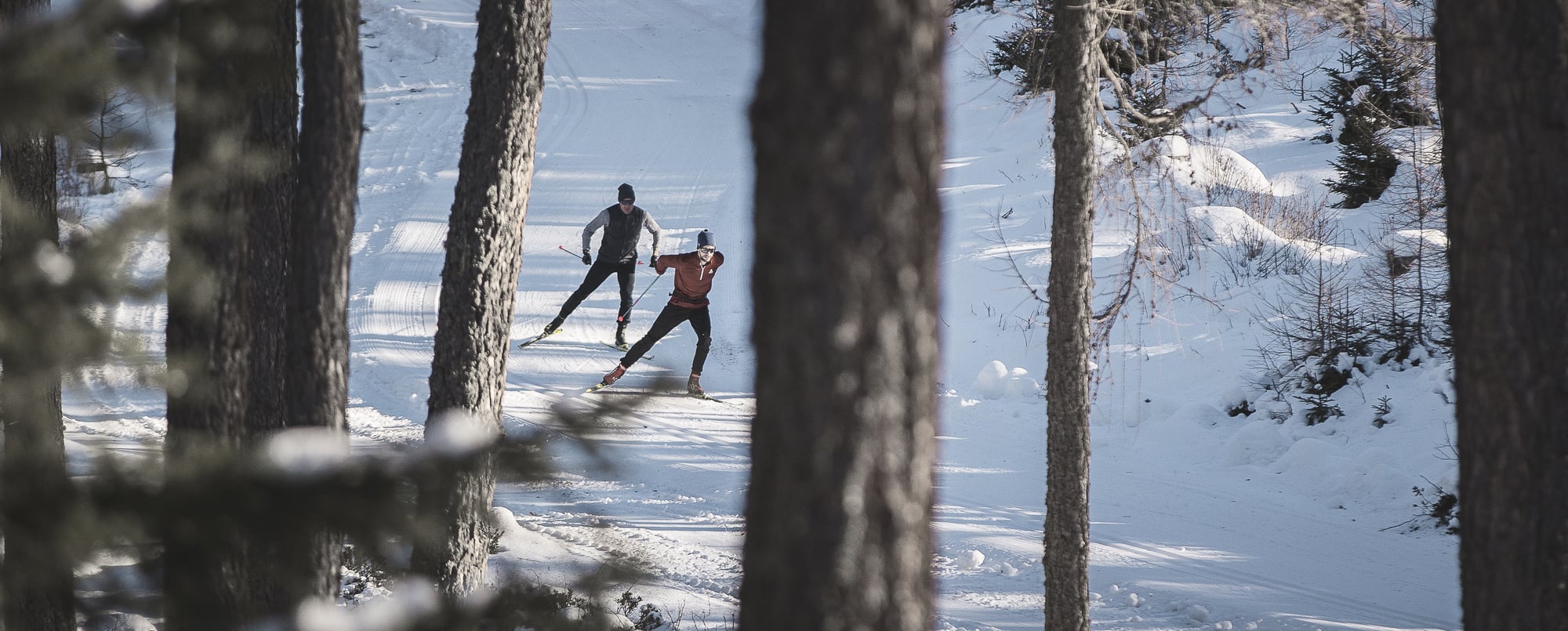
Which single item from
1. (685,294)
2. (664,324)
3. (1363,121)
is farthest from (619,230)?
(1363,121)

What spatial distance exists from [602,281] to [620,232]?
2.23ft

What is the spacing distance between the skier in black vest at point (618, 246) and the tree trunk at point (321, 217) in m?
7.36

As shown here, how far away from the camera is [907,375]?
1655mm

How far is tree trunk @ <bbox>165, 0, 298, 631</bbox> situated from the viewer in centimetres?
170

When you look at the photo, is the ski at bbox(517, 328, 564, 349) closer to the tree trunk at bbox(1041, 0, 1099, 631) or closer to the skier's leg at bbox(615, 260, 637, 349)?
the skier's leg at bbox(615, 260, 637, 349)

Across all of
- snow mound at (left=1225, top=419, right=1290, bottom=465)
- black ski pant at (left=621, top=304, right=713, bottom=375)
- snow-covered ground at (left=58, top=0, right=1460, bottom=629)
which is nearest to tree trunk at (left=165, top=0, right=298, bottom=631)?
snow-covered ground at (left=58, top=0, right=1460, bottom=629)

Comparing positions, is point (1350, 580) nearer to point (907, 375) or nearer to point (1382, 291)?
point (1382, 291)

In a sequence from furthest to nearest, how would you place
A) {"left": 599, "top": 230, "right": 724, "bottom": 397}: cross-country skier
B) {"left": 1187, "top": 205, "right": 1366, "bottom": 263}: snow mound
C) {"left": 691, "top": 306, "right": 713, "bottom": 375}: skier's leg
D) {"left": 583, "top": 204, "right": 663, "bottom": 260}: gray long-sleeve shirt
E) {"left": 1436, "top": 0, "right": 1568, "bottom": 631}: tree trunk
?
1. {"left": 1187, "top": 205, "right": 1366, "bottom": 263}: snow mound
2. {"left": 583, "top": 204, "right": 663, "bottom": 260}: gray long-sleeve shirt
3. {"left": 691, "top": 306, "right": 713, "bottom": 375}: skier's leg
4. {"left": 599, "top": 230, "right": 724, "bottom": 397}: cross-country skier
5. {"left": 1436, "top": 0, "right": 1568, "bottom": 631}: tree trunk

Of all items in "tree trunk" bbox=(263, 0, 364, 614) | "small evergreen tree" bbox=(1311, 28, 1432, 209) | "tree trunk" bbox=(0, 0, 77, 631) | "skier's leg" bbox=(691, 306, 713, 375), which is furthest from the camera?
"small evergreen tree" bbox=(1311, 28, 1432, 209)

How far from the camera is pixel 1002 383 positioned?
37.1 ft

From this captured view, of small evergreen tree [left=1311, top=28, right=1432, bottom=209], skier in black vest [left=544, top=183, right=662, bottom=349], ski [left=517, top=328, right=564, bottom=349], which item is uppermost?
small evergreen tree [left=1311, top=28, right=1432, bottom=209]

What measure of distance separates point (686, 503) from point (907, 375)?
6.95 meters

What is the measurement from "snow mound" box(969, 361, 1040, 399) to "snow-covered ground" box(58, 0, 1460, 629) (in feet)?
0.09

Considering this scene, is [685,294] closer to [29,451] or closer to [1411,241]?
[1411,241]
